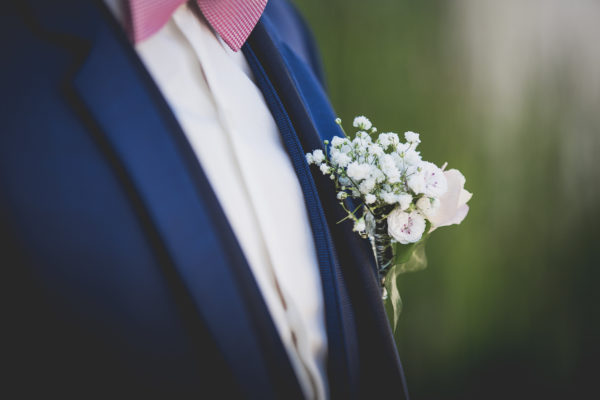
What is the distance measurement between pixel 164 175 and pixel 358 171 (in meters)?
0.37

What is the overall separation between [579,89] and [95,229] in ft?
9.02

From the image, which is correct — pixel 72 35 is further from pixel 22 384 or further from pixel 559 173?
pixel 559 173

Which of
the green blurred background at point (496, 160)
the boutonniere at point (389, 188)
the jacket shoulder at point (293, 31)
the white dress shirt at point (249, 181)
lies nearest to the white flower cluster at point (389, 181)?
the boutonniere at point (389, 188)

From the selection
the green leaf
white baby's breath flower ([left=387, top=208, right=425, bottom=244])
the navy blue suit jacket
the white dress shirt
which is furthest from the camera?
the green leaf

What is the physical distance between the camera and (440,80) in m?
2.11

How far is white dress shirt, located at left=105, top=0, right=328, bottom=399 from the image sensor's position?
0.68m

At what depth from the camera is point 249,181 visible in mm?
698

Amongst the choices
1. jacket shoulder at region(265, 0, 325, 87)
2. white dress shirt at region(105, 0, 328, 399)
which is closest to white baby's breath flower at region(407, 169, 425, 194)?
white dress shirt at region(105, 0, 328, 399)

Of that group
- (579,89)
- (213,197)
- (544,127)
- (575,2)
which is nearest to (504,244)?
(544,127)

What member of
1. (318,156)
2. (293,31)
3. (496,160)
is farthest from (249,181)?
(496,160)

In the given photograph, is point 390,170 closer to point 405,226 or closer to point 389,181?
point 389,181

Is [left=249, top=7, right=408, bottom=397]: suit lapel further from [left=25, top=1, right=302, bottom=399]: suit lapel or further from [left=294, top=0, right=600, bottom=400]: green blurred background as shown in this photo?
[left=294, top=0, right=600, bottom=400]: green blurred background

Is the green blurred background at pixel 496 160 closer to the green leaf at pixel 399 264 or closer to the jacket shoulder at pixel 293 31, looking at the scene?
the jacket shoulder at pixel 293 31

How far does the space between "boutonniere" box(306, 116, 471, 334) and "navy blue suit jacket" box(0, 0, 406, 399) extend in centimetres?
30
